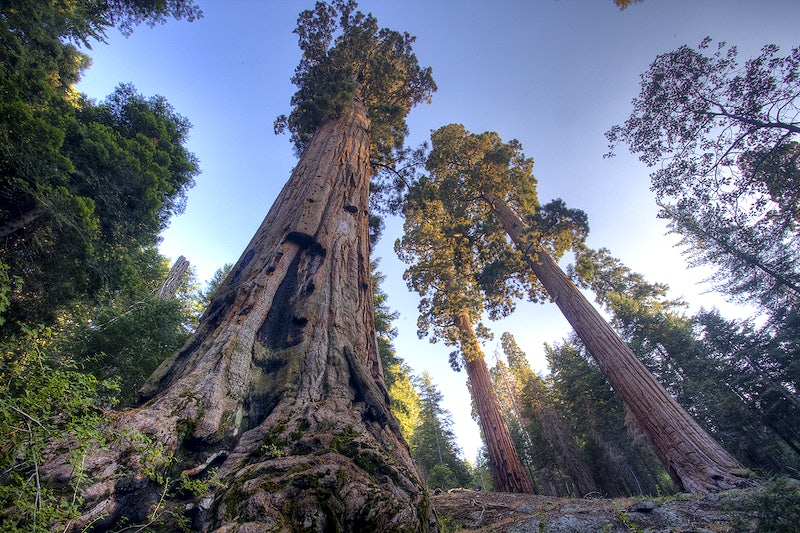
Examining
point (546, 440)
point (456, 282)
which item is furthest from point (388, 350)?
point (546, 440)

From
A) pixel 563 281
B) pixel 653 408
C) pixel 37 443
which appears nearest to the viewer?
pixel 37 443

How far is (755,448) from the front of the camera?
1759cm

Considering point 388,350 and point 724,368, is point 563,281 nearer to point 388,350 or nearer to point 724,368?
point 388,350

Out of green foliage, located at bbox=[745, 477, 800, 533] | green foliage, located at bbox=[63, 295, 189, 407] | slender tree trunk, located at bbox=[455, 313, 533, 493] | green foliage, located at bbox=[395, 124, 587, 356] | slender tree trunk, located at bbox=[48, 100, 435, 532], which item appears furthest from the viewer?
green foliage, located at bbox=[395, 124, 587, 356]

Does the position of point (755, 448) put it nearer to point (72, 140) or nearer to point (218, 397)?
point (218, 397)

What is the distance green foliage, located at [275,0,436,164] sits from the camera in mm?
10250

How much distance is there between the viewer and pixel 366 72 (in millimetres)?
12062

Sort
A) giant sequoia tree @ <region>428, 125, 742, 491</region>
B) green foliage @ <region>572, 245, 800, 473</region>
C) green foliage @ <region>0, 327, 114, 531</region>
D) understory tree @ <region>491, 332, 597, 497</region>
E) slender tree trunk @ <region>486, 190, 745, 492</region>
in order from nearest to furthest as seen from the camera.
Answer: green foliage @ <region>0, 327, 114, 531</region> → slender tree trunk @ <region>486, 190, 745, 492</region> → giant sequoia tree @ <region>428, 125, 742, 491</region> → green foliage @ <region>572, 245, 800, 473</region> → understory tree @ <region>491, 332, 597, 497</region>

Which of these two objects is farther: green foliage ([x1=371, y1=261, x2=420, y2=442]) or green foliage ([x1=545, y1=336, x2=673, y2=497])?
green foliage ([x1=545, y1=336, x2=673, y2=497])

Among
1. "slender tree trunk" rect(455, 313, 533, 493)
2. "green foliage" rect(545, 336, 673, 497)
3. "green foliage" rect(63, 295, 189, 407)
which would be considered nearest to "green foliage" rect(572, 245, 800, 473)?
"green foliage" rect(545, 336, 673, 497)

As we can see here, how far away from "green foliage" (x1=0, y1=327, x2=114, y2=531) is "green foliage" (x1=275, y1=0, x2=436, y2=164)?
892 centimetres

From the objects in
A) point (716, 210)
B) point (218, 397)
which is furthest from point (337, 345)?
point (716, 210)

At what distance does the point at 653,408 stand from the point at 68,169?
12091 mm

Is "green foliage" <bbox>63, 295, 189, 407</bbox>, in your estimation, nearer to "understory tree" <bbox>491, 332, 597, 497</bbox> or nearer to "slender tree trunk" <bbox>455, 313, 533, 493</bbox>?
"slender tree trunk" <bbox>455, 313, 533, 493</bbox>
